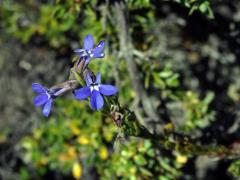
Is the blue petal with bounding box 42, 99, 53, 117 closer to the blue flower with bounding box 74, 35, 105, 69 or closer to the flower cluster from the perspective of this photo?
the flower cluster

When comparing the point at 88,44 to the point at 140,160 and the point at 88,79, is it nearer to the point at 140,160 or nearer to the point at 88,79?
the point at 88,79

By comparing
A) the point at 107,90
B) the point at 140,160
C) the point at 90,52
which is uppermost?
the point at 90,52

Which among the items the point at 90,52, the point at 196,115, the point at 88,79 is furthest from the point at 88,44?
the point at 196,115

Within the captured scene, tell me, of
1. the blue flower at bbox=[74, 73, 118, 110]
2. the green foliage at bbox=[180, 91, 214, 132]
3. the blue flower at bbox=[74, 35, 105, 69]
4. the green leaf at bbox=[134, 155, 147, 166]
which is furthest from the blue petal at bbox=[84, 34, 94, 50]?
the green foliage at bbox=[180, 91, 214, 132]

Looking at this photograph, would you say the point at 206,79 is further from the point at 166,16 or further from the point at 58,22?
the point at 58,22

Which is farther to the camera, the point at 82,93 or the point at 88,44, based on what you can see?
the point at 88,44

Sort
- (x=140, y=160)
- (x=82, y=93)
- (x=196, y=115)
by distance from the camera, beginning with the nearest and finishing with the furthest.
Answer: (x=82, y=93) → (x=140, y=160) → (x=196, y=115)

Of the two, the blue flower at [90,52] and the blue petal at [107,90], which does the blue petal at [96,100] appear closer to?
the blue petal at [107,90]

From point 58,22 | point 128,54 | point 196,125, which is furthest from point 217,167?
point 58,22
